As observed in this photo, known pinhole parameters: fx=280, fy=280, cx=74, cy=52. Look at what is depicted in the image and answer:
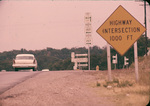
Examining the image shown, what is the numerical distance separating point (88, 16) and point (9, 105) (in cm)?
2344

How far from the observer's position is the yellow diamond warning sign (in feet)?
31.5

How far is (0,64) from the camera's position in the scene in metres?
123

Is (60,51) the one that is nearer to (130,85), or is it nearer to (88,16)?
(88,16)

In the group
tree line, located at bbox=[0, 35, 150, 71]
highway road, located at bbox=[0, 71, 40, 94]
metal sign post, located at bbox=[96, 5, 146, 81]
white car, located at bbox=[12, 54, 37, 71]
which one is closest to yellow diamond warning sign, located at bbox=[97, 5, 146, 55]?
metal sign post, located at bbox=[96, 5, 146, 81]

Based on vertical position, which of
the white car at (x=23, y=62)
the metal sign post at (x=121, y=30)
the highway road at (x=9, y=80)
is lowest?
the highway road at (x=9, y=80)

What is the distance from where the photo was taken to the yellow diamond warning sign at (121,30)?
9.60 meters

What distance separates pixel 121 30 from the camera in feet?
31.2

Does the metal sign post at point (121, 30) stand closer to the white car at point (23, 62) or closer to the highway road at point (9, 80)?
Result: the highway road at point (9, 80)

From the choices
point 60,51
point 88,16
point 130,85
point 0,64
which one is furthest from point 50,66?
point 130,85

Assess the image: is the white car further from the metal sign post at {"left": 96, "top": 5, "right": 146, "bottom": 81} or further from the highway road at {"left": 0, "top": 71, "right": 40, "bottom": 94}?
the metal sign post at {"left": 96, "top": 5, "right": 146, "bottom": 81}

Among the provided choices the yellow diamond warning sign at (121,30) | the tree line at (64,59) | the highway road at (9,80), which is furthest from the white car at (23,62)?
the tree line at (64,59)

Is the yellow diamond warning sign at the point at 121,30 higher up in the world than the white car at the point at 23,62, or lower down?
higher up

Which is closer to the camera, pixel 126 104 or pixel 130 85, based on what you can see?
pixel 126 104

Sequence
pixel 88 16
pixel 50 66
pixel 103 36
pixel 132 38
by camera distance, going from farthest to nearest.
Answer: pixel 50 66
pixel 88 16
pixel 103 36
pixel 132 38
